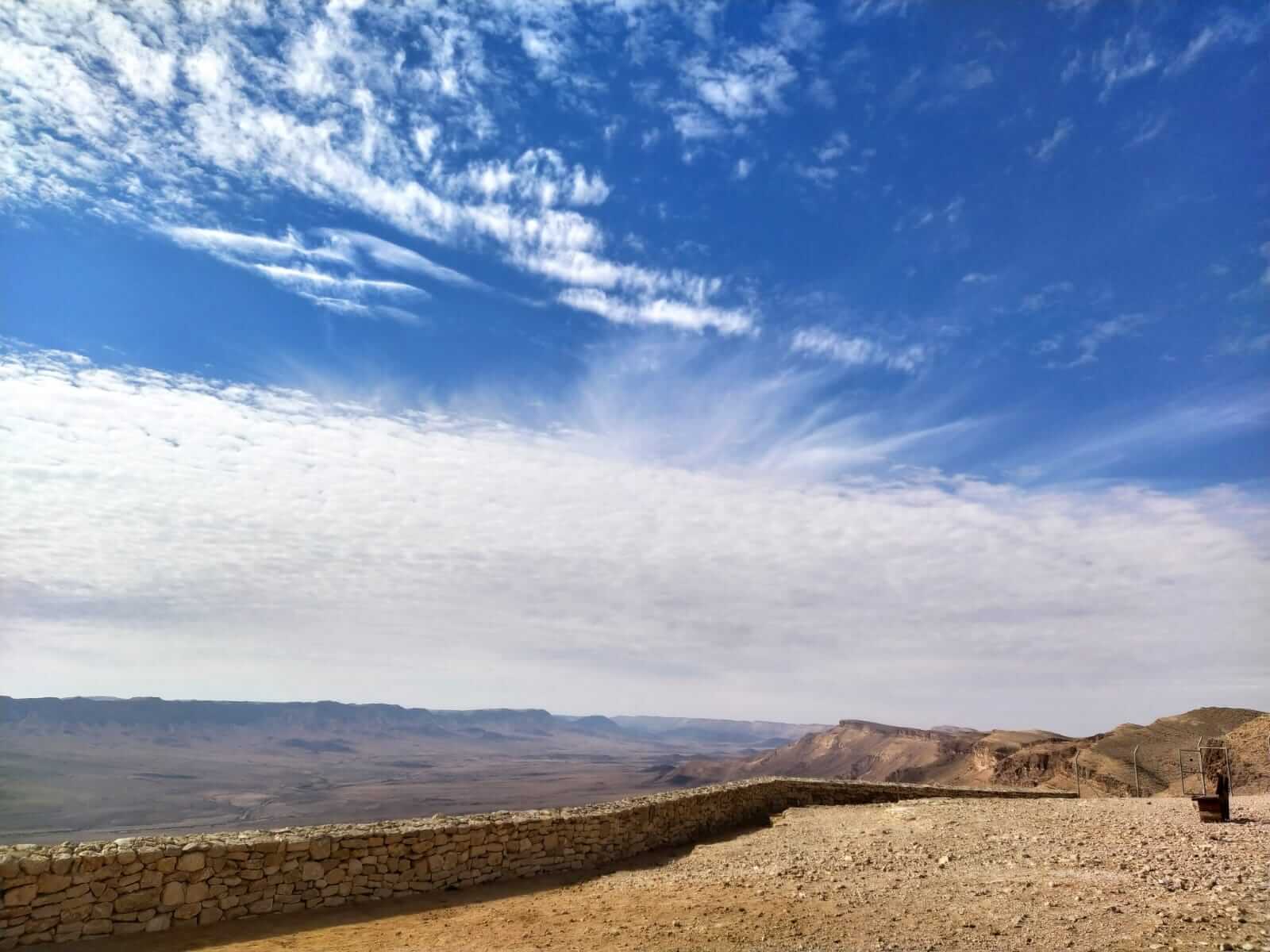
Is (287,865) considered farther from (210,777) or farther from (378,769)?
(378,769)

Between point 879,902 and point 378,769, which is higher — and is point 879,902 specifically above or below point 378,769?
above

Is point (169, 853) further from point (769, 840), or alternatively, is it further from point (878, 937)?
point (769, 840)

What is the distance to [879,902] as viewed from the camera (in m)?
10.7

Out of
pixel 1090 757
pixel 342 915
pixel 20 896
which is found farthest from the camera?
pixel 1090 757

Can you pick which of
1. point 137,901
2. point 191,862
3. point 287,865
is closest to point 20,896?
point 137,901

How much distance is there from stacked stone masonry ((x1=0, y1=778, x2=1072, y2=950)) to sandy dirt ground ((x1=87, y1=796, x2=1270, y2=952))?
1.14ft

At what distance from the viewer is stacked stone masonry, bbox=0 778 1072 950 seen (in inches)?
393

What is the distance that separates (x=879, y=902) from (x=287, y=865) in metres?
8.54

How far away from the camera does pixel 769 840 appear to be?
1681 cm

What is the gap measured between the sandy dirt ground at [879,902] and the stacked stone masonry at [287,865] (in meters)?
0.35

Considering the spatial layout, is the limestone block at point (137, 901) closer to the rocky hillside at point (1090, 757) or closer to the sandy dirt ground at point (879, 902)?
the sandy dirt ground at point (879, 902)

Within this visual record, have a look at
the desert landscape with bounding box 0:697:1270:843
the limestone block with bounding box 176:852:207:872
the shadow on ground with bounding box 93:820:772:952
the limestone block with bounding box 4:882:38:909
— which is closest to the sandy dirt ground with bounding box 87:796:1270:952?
the shadow on ground with bounding box 93:820:772:952

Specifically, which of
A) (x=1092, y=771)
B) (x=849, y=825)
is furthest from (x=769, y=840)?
(x=1092, y=771)

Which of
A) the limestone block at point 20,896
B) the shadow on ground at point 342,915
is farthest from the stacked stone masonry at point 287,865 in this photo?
the shadow on ground at point 342,915
